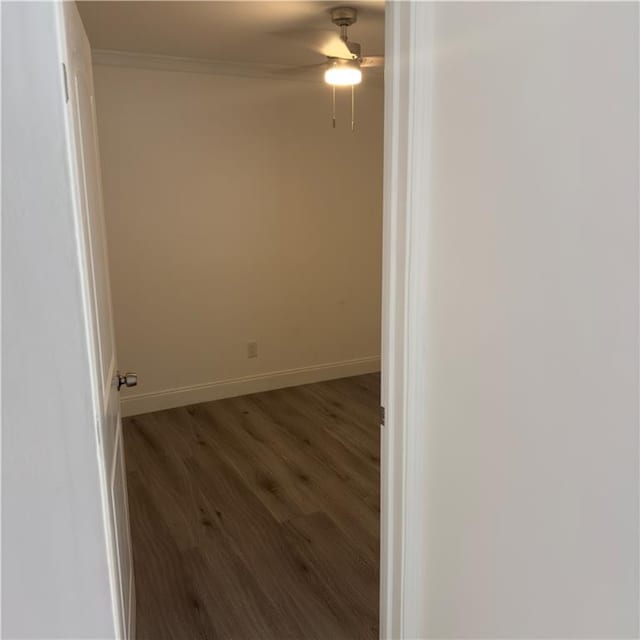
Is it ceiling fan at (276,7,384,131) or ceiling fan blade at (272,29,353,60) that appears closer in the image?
ceiling fan at (276,7,384,131)

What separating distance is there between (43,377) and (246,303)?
301cm

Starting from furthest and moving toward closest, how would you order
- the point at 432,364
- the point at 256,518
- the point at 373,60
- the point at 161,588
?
1. the point at 373,60
2. the point at 256,518
3. the point at 161,588
4. the point at 432,364

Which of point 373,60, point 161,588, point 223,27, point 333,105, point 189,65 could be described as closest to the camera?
point 161,588

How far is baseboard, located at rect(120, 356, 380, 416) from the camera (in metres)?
3.86

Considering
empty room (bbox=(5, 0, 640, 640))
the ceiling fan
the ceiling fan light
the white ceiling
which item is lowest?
empty room (bbox=(5, 0, 640, 640))

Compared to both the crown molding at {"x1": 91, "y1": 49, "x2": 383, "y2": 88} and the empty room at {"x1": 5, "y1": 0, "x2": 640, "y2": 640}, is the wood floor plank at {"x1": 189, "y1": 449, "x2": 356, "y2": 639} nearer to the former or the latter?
the empty room at {"x1": 5, "y1": 0, "x2": 640, "y2": 640}

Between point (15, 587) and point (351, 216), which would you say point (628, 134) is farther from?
point (351, 216)

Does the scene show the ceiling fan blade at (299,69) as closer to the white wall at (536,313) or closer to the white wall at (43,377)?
the white wall at (536,313)

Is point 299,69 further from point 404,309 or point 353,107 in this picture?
point 404,309

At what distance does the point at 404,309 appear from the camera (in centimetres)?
140

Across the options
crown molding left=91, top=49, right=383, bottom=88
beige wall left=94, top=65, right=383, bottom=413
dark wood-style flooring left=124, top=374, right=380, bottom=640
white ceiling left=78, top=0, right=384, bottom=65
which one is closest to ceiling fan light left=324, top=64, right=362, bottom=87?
white ceiling left=78, top=0, right=384, bottom=65

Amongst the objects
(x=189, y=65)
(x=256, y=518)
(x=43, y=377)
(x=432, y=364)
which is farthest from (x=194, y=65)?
(x=43, y=377)

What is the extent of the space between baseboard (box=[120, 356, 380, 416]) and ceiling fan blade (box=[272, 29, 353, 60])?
216 cm

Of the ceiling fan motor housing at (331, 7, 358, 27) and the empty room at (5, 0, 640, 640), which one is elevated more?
Answer: the ceiling fan motor housing at (331, 7, 358, 27)
